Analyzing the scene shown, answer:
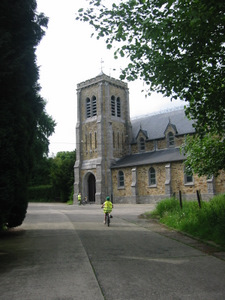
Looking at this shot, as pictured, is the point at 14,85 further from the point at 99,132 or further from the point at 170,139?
the point at 99,132

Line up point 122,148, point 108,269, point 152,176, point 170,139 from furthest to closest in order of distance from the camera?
point 122,148, point 170,139, point 152,176, point 108,269

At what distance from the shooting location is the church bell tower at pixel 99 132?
1500 inches

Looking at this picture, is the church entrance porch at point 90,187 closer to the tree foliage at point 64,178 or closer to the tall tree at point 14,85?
the tree foliage at point 64,178

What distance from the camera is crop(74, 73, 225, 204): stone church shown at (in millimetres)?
33188

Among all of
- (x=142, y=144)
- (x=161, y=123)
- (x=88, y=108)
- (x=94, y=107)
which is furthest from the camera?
(x=88, y=108)

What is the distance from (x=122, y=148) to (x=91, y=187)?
658 cm

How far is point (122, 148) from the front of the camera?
133 ft

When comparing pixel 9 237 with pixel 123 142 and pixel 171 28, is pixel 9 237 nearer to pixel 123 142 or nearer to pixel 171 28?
pixel 171 28

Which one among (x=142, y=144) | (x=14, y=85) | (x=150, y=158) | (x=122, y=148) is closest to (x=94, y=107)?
(x=122, y=148)

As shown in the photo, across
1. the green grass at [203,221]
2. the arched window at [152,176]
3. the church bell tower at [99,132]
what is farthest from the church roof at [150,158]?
the green grass at [203,221]

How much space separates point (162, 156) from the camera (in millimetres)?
34281

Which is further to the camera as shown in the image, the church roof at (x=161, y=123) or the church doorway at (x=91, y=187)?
the church doorway at (x=91, y=187)

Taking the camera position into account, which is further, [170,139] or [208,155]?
[170,139]

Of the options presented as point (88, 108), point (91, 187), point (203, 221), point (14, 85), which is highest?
point (88, 108)
